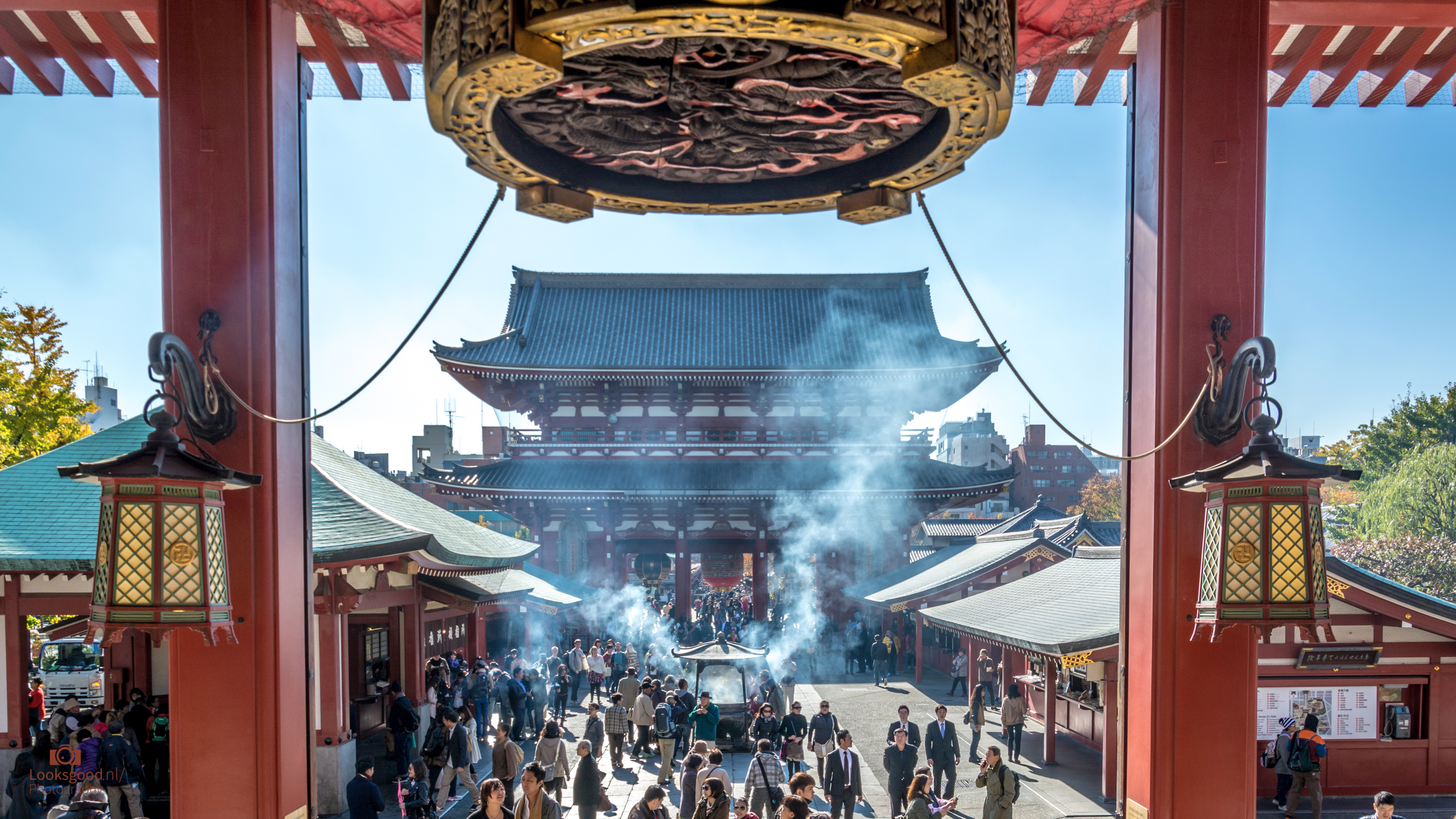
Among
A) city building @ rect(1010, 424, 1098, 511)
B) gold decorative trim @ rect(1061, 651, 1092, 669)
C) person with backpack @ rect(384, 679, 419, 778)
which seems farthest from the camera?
city building @ rect(1010, 424, 1098, 511)

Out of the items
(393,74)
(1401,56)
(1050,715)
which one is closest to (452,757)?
(393,74)

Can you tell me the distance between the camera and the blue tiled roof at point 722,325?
72.2 ft

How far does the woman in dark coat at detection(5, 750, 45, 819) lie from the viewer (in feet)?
24.0

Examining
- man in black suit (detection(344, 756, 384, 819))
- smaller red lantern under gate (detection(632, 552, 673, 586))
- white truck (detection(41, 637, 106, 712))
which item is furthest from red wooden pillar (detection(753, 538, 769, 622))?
man in black suit (detection(344, 756, 384, 819))

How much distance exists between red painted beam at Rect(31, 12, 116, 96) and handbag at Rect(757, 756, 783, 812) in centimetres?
629

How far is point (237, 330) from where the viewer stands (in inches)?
164

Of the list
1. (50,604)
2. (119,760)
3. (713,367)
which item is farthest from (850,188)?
(713,367)

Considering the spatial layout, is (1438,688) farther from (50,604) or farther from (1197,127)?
(50,604)

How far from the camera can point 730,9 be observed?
1.72 meters

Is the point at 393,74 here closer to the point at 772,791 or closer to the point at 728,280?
the point at 772,791

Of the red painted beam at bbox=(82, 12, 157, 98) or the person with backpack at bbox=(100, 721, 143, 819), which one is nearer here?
the red painted beam at bbox=(82, 12, 157, 98)

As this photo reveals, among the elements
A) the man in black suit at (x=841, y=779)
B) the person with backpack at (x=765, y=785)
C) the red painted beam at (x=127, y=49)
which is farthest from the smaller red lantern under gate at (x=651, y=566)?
the red painted beam at (x=127, y=49)

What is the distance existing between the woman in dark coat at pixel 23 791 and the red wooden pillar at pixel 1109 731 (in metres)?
9.86

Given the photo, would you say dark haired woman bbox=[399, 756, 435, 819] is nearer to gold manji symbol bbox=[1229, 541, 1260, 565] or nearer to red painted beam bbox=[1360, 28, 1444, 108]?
gold manji symbol bbox=[1229, 541, 1260, 565]
